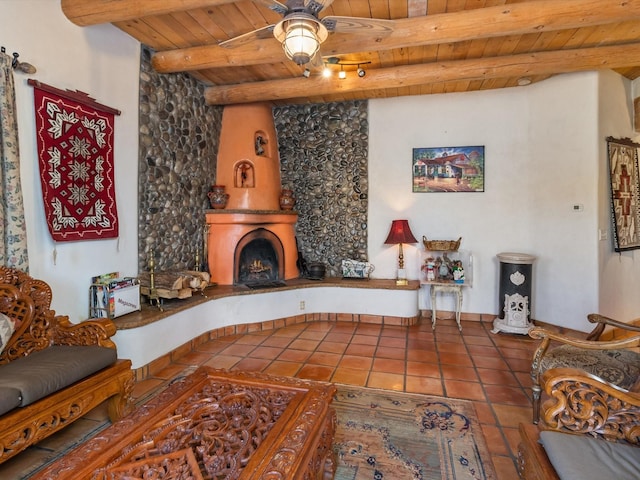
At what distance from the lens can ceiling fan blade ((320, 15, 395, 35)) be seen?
2.08 m

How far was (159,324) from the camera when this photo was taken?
10.2 ft

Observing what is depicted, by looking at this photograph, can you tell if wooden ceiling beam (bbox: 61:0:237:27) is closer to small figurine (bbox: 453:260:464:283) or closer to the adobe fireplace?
the adobe fireplace

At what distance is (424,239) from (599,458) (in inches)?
139

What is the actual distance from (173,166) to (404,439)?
11.4 feet

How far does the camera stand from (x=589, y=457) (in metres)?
1.23

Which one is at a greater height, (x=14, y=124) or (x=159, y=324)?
(x=14, y=124)

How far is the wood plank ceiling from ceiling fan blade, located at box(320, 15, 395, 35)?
418 millimetres

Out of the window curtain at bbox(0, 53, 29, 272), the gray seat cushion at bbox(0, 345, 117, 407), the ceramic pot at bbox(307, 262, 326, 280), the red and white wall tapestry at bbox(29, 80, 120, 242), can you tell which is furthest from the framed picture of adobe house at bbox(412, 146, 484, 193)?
the window curtain at bbox(0, 53, 29, 272)

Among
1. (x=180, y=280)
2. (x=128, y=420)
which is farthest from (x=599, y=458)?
(x=180, y=280)

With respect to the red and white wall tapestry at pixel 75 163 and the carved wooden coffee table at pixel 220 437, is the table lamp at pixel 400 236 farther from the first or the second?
the red and white wall tapestry at pixel 75 163

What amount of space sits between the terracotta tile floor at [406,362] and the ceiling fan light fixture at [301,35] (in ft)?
7.99

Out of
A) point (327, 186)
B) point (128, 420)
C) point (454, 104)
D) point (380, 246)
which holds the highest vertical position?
point (454, 104)

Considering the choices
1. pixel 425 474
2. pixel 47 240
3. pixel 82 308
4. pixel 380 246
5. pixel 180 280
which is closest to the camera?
pixel 425 474

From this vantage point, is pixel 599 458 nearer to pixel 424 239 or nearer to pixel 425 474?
pixel 425 474
